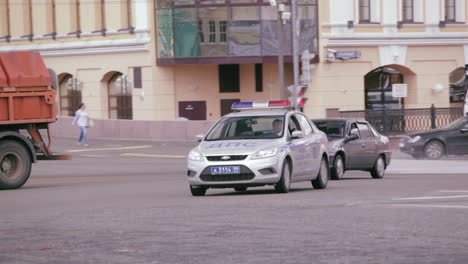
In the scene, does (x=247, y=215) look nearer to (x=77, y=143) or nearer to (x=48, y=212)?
(x=48, y=212)

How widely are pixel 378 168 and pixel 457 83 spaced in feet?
98.0

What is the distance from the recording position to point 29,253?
36.0 feet

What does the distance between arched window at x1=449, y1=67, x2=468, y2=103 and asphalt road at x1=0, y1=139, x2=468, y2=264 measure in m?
33.6

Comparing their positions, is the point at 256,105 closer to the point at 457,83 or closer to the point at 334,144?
the point at 334,144

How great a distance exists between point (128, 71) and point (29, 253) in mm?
44983

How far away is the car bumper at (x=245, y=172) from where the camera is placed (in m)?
18.4


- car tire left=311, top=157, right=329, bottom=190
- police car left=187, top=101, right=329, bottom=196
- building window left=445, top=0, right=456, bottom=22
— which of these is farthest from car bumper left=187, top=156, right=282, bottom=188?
building window left=445, top=0, right=456, bottom=22

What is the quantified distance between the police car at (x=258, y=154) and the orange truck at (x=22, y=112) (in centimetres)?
470

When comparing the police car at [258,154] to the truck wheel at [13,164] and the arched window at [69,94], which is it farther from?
the arched window at [69,94]

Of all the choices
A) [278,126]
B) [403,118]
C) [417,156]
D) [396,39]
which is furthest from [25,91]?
[396,39]

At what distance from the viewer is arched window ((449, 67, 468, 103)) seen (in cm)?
5600

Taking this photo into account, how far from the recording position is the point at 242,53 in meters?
53.2

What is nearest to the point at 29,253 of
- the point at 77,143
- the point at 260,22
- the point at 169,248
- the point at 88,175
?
the point at 169,248

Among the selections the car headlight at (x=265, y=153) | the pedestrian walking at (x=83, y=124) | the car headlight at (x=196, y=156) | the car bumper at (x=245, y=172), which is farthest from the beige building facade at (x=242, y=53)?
the car bumper at (x=245, y=172)
